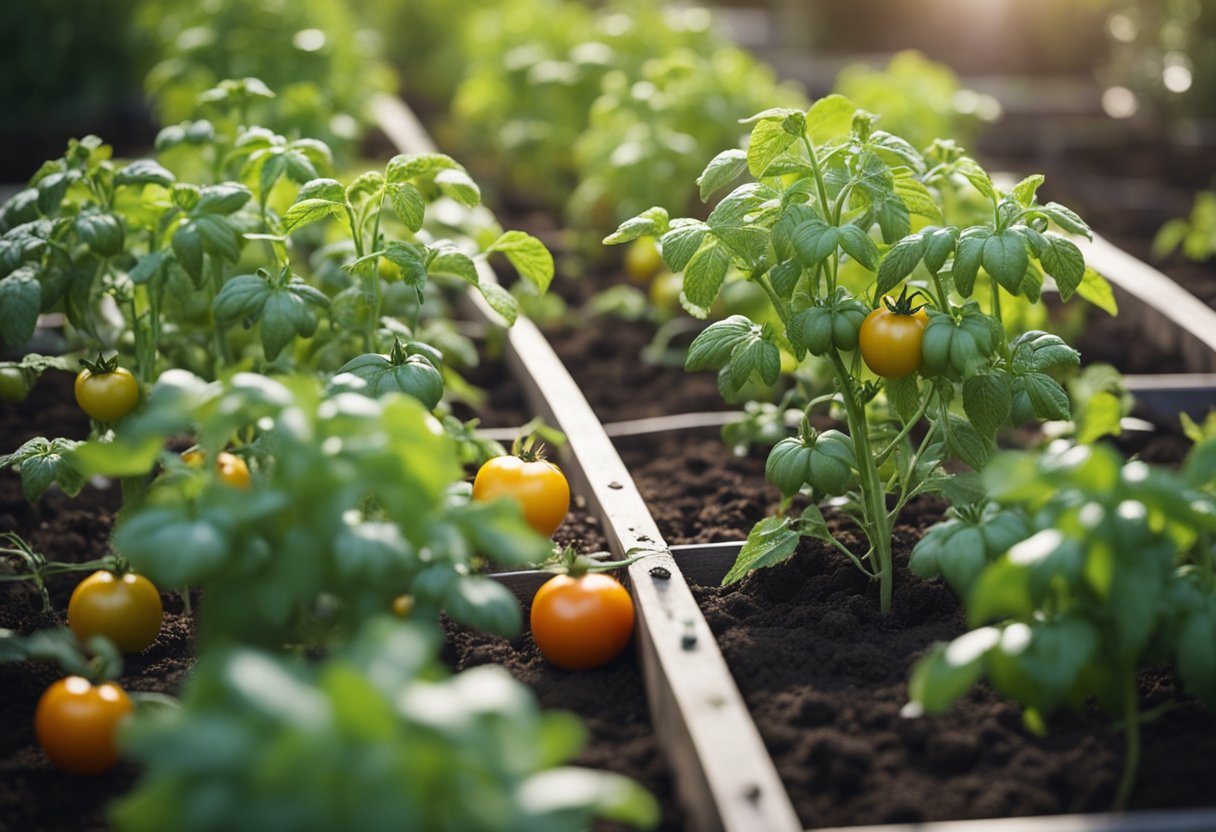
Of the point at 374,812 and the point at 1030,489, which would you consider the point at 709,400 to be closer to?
the point at 1030,489

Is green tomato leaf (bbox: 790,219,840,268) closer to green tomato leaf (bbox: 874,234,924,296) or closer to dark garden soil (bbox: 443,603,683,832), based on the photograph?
green tomato leaf (bbox: 874,234,924,296)

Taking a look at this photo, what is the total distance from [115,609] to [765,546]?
4.36 feet

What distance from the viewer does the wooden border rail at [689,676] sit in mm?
2076

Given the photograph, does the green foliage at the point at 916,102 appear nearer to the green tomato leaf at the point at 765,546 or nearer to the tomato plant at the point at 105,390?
the green tomato leaf at the point at 765,546

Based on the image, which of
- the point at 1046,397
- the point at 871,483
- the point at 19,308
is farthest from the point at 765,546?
the point at 19,308

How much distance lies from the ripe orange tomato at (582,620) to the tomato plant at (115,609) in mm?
791

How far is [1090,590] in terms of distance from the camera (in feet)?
6.89

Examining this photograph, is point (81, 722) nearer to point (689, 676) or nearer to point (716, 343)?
point (689, 676)

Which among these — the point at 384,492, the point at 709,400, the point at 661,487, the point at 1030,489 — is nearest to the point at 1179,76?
the point at 709,400

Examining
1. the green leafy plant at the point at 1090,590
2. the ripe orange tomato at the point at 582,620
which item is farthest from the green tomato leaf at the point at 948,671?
the ripe orange tomato at the point at 582,620

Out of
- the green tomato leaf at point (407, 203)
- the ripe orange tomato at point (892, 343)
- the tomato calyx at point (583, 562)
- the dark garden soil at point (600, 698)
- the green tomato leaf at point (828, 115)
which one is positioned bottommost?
the dark garden soil at point (600, 698)

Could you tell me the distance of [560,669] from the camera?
2.77m

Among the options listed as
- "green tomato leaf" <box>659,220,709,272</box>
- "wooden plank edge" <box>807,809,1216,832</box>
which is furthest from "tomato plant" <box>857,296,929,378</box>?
"wooden plank edge" <box>807,809,1216,832</box>

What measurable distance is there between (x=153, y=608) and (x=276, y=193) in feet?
4.85
